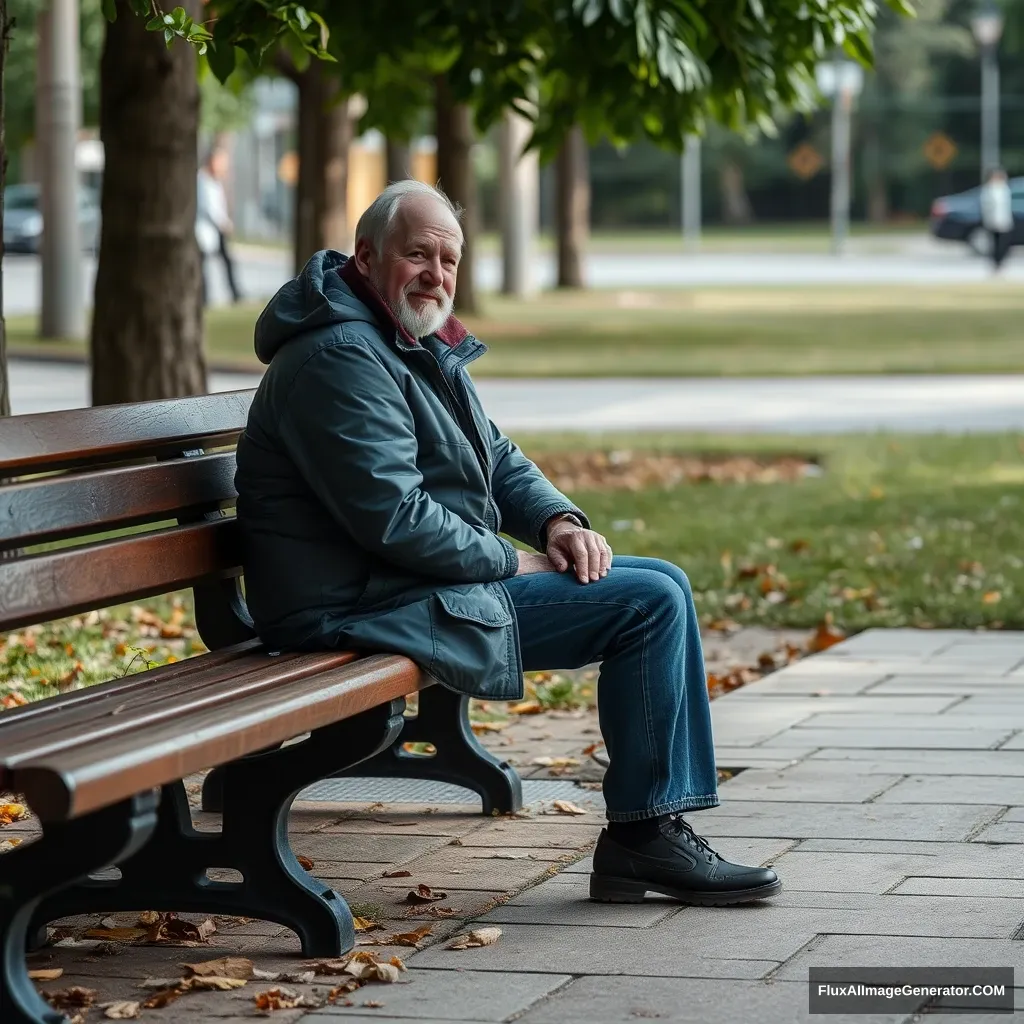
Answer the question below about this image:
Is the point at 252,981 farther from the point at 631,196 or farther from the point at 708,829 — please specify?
the point at 631,196

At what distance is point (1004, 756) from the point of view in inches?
216

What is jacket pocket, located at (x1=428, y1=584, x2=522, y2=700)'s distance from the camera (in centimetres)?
418

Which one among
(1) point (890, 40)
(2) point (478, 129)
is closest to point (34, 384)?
(2) point (478, 129)

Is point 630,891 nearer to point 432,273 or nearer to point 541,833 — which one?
point 541,833

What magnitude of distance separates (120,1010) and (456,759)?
1.59 metres

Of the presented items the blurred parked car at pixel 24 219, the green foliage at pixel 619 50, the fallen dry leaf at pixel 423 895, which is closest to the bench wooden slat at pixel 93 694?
the fallen dry leaf at pixel 423 895

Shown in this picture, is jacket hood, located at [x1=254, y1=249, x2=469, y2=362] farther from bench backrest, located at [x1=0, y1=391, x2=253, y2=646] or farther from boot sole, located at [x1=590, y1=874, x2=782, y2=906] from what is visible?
boot sole, located at [x1=590, y1=874, x2=782, y2=906]

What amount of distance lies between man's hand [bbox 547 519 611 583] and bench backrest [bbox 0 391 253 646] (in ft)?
2.28

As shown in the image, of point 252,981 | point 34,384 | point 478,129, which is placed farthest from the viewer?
point 34,384

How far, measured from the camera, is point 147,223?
32.1ft

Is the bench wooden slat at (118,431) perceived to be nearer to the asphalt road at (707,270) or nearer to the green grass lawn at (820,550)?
the green grass lawn at (820,550)

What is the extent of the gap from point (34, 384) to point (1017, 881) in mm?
14443

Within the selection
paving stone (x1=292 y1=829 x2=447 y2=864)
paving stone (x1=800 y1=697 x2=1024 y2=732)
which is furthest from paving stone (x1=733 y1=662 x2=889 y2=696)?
paving stone (x1=292 y1=829 x2=447 y2=864)

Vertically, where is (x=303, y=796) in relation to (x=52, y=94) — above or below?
below
